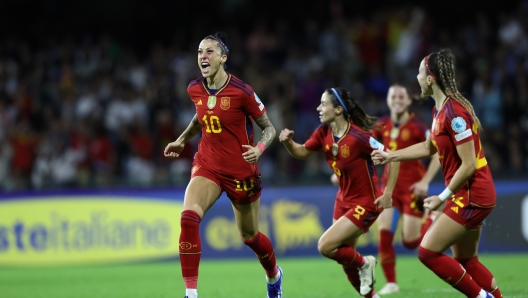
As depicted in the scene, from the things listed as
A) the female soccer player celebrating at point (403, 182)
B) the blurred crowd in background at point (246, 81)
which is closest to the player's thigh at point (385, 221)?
the female soccer player celebrating at point (403, 182)

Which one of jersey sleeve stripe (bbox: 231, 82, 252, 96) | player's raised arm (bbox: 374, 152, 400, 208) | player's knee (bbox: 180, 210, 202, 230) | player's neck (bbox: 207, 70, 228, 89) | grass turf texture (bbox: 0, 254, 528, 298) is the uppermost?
player's neck (bbox: 207, 70, 228, 89)

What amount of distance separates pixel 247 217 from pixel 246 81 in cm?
955

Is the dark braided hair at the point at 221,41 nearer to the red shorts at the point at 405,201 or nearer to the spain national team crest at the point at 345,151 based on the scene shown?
the spain national team crest at the point at 345,151

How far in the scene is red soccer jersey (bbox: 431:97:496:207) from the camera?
19.4 ft

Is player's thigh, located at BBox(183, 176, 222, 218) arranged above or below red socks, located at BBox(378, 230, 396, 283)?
above

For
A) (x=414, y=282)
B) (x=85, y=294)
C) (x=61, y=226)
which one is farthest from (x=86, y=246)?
(x=414, y=282)

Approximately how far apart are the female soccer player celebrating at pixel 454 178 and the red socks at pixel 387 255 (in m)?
2.50

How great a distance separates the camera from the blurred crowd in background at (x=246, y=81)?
47.6ft

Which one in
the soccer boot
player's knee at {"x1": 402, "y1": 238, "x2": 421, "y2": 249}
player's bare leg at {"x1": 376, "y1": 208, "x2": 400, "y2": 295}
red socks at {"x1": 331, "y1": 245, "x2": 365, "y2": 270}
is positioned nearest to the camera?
red socks at {"x1": 331, "y1": 245, "x2": 365, "y2": 270}

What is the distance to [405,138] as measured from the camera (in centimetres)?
890

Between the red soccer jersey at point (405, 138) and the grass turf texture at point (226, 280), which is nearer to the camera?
Answer: the grass turf texture at point (226, 280)

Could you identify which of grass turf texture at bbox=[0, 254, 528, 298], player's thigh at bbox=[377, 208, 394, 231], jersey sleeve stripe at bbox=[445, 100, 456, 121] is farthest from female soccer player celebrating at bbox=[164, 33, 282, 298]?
player's thigh at bbox=[377, 208, 394, 231]

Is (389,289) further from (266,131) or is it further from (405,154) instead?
(266,131)

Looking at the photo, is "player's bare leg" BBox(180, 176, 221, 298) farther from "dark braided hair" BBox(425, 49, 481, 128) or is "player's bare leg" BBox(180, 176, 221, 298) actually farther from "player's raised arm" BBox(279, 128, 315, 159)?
"dark braided hair" BBox(425, 49, 481, 128)
